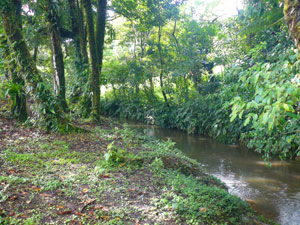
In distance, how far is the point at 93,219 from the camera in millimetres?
3324

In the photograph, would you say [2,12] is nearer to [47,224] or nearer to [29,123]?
[29,123]

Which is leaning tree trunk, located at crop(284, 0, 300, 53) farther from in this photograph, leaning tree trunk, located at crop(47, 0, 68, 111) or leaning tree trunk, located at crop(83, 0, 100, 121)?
leaning tree trunk, located at crop(47, 0, 68, 111)

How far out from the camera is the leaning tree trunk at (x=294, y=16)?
2.96 m

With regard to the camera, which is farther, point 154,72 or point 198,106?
point 154,72

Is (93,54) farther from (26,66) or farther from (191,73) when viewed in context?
(191,73)

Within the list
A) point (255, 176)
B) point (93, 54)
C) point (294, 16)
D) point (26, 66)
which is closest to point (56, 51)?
point (93, 54)

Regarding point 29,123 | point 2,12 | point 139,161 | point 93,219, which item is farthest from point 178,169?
point 2,12

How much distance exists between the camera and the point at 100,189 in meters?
4.14

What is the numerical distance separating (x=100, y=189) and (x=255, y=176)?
5.16m

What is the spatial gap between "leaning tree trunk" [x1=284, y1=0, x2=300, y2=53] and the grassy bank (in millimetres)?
2617

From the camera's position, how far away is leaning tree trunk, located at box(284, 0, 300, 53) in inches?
117

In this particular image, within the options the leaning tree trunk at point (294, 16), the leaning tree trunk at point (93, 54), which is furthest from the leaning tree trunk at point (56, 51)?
the leaning tree trunk at point (294, 16)

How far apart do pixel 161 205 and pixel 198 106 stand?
11188 millimetres

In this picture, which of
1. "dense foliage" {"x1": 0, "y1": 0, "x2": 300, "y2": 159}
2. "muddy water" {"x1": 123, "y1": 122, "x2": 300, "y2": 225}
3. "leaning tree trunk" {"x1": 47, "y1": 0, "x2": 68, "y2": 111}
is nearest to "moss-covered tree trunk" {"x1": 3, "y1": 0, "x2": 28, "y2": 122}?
"dense foliage" {"x1": 0, "y1": 0, "x2": 300, "y2": 159}
